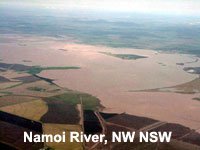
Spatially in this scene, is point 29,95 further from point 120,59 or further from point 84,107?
point 120,59

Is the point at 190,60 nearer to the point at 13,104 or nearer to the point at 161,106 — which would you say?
the point at 161,106

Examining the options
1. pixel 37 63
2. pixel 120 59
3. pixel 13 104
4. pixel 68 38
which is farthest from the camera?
pixel 68 38

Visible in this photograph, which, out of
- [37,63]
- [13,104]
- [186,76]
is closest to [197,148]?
[13,104]

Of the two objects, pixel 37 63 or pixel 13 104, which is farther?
pixel 37 63

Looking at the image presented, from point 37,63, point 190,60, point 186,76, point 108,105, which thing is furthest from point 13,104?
point 190,60

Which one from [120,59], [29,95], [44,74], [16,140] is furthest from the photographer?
[120,59]

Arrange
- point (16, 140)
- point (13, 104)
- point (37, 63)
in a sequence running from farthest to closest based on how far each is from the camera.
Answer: point (37, 63)
point (13, 104)
point (16, 140)
